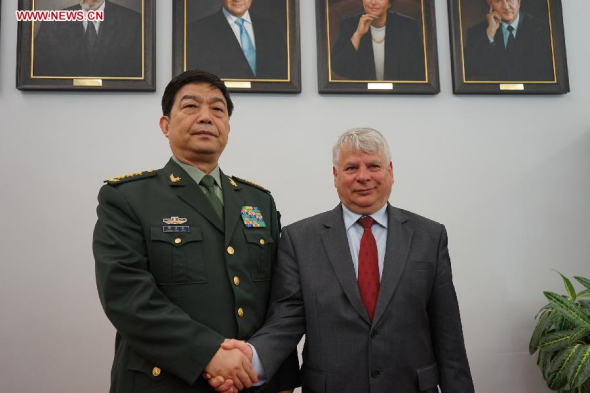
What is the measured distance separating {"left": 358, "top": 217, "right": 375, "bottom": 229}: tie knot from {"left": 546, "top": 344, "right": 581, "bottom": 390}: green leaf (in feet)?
4.59

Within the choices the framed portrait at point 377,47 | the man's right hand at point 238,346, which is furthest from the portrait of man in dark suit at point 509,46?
the man's right hand at point 238,346

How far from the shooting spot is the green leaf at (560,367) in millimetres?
2275

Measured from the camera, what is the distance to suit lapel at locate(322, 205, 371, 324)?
1568 mm

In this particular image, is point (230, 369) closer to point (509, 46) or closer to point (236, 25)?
point (236, 25)

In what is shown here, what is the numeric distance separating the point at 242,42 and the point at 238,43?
27 millimetres

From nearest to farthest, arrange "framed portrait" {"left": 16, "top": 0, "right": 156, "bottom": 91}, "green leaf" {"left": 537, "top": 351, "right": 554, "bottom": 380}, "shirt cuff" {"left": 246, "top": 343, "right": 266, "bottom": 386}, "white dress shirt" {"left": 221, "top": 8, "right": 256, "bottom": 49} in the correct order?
1. "shirt cuff" {"left": 246, "top": 343, "right": 266, "bottom": 386}
2. "green leaf" {"left": 537, "top": 351, "right": 554, "bottom": 380}
3. "framed portrait" {"left": 16, "top": 0, "right": 156, "bottom": 91}
4. "white dress shirt" {"left": 221, "top": 8, "right": 256, "bottom": 49}

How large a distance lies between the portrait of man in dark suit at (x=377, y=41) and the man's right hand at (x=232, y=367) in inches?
81.9

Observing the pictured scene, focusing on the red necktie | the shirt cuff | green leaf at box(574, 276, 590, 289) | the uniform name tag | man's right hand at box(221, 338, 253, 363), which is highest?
the uniform name tag

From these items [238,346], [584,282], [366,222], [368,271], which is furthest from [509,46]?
[238,346]

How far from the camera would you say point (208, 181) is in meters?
1.69

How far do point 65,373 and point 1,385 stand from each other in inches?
14.2

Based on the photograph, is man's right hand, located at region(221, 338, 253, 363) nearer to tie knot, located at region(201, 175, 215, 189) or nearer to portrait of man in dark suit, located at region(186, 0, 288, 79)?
tie knot, located at region(201, 175, 215, 189)

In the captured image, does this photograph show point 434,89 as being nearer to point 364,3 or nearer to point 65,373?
point 364,3

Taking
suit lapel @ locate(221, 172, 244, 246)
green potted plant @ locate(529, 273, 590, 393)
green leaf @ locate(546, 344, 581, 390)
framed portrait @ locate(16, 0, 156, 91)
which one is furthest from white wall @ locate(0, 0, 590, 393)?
suit lapel @ locate(221, 172, 244, 246)
